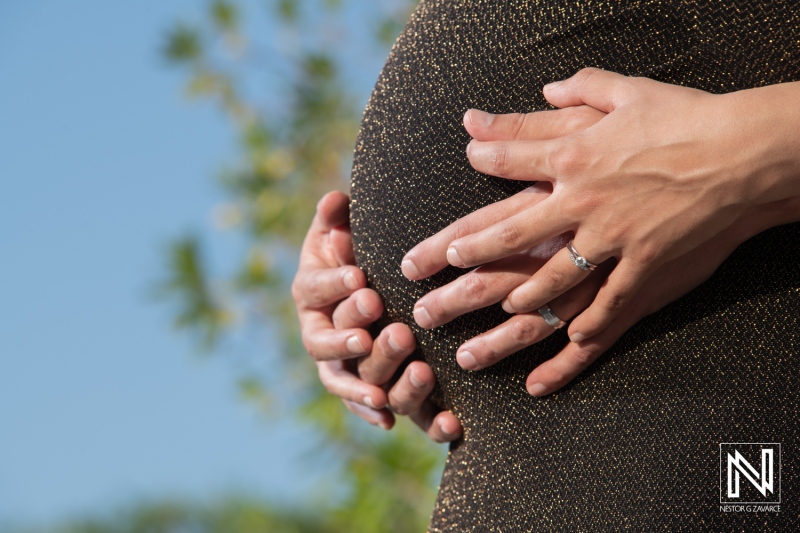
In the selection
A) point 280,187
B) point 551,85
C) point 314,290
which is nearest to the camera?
point 551,85

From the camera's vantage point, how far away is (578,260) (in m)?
0.73

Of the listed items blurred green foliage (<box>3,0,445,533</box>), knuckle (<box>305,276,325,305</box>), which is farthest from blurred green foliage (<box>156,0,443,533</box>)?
knuckle (<box>305,276,325,305</box>)

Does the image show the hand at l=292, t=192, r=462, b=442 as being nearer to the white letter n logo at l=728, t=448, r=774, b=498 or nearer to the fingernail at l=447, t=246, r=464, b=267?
the fingernail at l=447, t=246, r=464, b=267

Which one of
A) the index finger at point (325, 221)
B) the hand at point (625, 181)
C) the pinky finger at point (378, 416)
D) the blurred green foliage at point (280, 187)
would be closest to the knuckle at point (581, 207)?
the hand at point (625, 181)

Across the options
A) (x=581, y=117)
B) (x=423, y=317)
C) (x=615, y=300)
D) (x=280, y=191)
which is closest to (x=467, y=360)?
(x=423, y=317)

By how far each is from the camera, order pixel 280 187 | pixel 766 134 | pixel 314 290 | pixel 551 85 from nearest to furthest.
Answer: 1. pixel 766 134
2. pixel 551 85
3. pixel 314 290
4. pixel 280 187

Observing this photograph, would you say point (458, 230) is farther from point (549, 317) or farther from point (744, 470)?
point (744, 470)

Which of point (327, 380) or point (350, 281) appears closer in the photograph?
point (350, 281)

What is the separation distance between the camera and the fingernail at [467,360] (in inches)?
31.9

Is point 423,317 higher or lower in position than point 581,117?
lower

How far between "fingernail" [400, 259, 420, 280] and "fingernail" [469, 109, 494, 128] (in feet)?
0.50

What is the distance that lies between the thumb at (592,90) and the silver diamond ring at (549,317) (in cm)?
20

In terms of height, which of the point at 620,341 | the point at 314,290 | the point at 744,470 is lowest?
the point at 744,470

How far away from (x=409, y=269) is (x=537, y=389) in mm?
178
